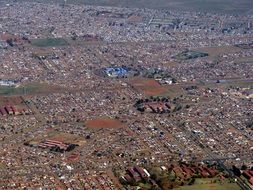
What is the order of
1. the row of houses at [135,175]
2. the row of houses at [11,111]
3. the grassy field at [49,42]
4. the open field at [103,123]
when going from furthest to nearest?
1. the grassy field at [49,42]
2. the row of houses at [11,111]
3. the open field at [103,123]
4. the row of houses at [135,175]

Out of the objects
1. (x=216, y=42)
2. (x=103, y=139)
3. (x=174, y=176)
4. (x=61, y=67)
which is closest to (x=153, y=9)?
(x=216, y=42)

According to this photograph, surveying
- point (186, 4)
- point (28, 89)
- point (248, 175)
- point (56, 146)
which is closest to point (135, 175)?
point (56, 146)

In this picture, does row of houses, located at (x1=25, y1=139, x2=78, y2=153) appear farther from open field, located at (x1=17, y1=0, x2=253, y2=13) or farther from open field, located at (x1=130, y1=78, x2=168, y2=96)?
open field, located at (x1=17, y1=0, x2=253, y2=13)

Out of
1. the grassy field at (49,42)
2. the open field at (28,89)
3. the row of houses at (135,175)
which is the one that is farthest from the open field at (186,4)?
the row of houses at (135,175)

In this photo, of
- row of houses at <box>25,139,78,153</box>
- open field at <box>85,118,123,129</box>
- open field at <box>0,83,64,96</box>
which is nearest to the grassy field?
open field at <box>0,83,64,96</box>

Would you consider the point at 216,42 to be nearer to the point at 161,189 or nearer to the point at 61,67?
the point at 61,67

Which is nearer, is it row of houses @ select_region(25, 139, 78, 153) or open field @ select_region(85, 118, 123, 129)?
row of houses @ select_region(25, 139, 78, 153)

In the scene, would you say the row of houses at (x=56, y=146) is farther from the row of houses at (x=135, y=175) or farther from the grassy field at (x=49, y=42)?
the grassy field at (x=49, y=42)
